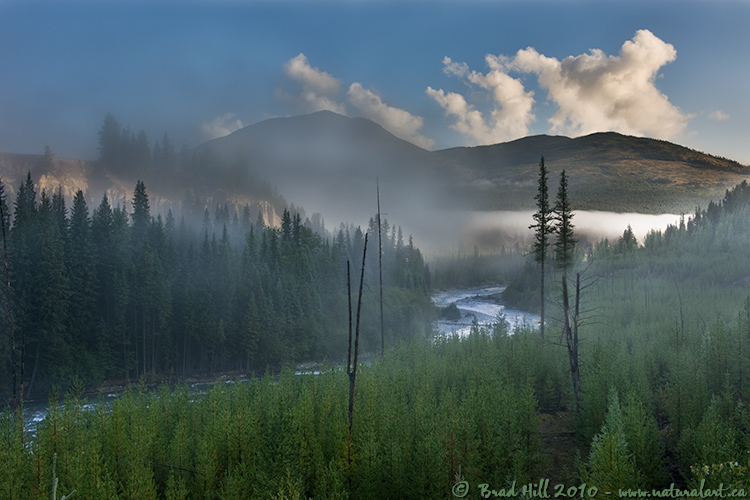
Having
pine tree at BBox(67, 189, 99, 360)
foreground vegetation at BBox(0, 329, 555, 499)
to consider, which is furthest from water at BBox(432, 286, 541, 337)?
pine tree at BBox(67, 189, 99, 360)

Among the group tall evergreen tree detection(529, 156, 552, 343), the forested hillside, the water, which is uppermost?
tall evergreen tree detection(529, 156, 552, 343)

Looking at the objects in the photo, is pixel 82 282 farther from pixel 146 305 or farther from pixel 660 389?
pixel 660 389

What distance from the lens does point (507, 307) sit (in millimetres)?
127688

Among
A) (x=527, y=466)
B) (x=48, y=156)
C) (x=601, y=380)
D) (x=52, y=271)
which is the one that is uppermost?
(x=48, y=156)

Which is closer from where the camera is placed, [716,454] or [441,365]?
[716,454]

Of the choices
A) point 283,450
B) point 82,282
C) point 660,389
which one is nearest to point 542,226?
point 660,389

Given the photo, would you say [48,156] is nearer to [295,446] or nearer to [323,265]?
[323,265]

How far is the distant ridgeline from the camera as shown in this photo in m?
60.8

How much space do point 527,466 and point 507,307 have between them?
111m

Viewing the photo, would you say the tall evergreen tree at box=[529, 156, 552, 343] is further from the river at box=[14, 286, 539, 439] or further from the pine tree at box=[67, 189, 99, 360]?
the pine tree at box=[67, 189, 99, 360]

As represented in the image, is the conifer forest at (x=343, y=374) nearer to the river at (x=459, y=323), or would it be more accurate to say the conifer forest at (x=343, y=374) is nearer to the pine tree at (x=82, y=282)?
the pine tree at (x=82, y=282)

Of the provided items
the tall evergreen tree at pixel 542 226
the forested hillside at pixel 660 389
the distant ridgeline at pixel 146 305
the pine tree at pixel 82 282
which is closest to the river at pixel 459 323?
the distant ridgeline at pixel 146 305

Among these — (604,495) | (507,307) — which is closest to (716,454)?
(604,495)

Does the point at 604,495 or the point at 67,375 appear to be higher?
the point at 604,495
